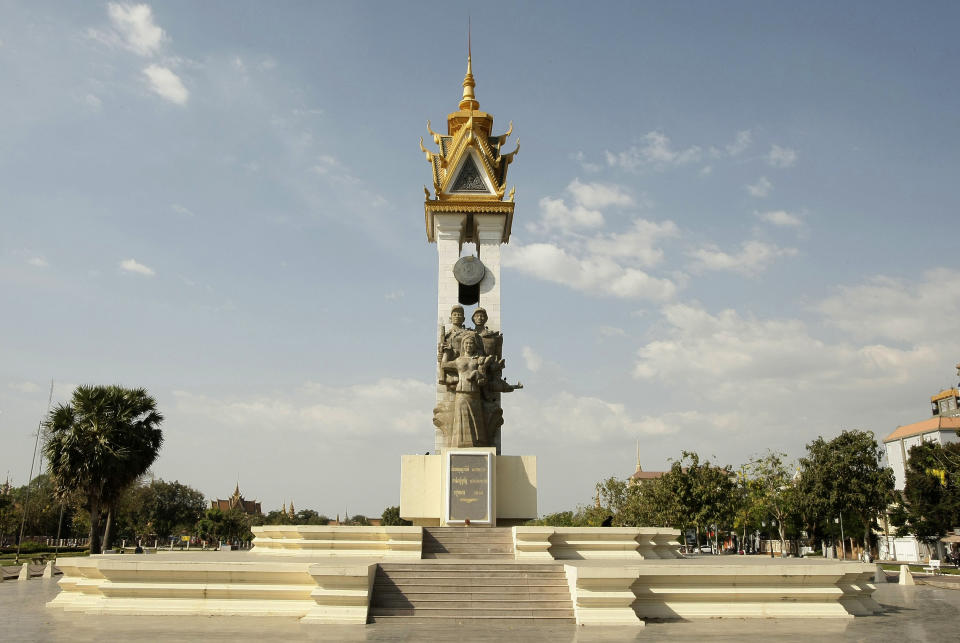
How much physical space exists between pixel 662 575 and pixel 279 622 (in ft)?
20.1

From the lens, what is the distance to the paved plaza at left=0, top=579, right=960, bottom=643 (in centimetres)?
948

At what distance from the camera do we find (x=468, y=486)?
1758 cm

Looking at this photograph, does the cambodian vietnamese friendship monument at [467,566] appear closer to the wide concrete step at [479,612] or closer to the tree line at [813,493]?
the wide concrete step at [479,612]

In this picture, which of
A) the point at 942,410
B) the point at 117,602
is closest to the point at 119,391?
the point at 117,602

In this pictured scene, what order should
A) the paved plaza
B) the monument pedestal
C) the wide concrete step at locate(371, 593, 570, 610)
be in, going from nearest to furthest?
the paved plaza
the wide concrete step at locate(371, 593, 570, 610)
the monument pedestal

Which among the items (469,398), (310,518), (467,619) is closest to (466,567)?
(467,619)

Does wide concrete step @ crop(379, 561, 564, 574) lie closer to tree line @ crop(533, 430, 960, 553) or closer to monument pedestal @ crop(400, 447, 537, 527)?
monument pedestal @ crop(400, 447, 537, 527)

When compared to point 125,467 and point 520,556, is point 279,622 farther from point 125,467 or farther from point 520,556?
point 125,467

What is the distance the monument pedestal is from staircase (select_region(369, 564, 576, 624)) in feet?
15.0

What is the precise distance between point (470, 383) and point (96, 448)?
14.1 m

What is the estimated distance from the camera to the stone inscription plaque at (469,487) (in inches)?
686

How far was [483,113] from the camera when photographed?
78.4 feet

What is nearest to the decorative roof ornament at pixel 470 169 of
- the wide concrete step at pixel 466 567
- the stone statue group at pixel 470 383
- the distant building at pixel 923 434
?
the stone statue group at pixel 470 383

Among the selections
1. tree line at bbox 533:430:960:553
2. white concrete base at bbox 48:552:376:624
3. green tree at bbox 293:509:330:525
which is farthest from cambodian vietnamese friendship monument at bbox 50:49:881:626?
green tree at bbox 293:509:330:525
